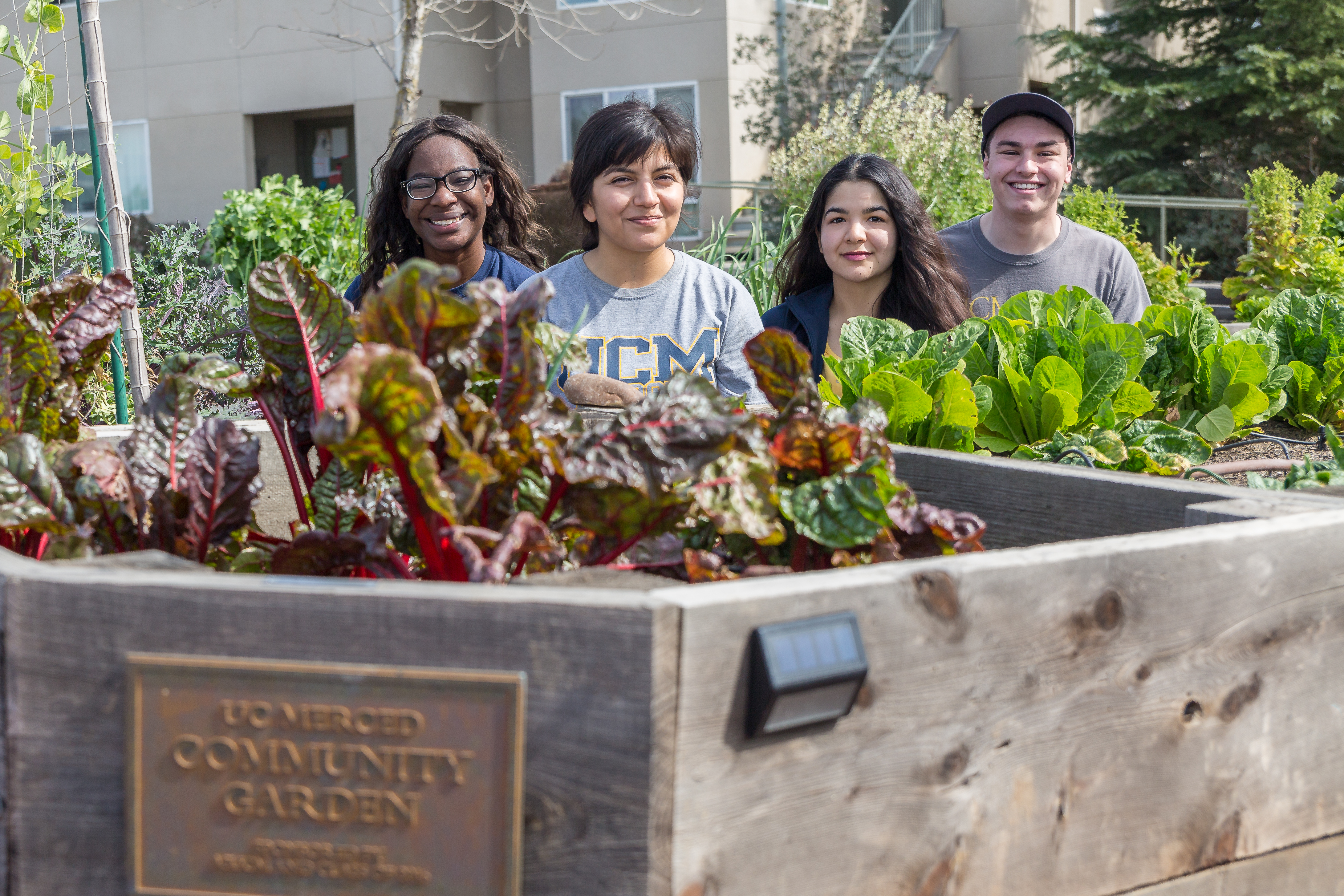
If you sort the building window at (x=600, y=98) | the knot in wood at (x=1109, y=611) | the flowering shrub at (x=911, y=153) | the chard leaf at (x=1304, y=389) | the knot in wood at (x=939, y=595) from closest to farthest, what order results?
the knot in wood at (x=939, y=595)
the knot in wood at (x=1109, y=611)
the chard leaf at (x=1304, y=389)
the flowering shrub at (x=911, y=153)
the building window at (x=600, y=98)

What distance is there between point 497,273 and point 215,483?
2.04m

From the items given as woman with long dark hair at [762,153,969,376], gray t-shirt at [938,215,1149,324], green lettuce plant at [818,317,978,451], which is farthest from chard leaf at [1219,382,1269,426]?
gray t-shirt at [938,215,1149,324]

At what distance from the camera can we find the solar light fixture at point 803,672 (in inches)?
43.0

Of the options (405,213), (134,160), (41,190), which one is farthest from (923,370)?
(134,160)

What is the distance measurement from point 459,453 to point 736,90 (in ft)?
45.6

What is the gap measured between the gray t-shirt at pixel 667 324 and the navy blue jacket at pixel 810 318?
279 millimetres

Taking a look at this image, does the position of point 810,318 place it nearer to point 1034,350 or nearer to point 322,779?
point 1034,350

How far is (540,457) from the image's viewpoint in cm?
134

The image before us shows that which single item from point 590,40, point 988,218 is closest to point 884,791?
point 988,218

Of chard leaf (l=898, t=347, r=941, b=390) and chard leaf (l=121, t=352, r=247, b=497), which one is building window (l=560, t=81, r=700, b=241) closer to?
chard leaf (l=898, t=347, r=941, b=390)

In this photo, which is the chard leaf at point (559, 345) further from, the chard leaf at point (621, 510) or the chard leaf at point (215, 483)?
the chard leaf at point (215, 483)

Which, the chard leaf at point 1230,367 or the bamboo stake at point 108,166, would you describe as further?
the bamboo stake at point 108,166

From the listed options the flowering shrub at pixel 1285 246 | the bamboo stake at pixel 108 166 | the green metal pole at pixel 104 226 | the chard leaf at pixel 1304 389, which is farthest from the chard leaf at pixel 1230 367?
the flowering shrub at pixel 1285 246

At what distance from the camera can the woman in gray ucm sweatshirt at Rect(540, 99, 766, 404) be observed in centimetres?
282
